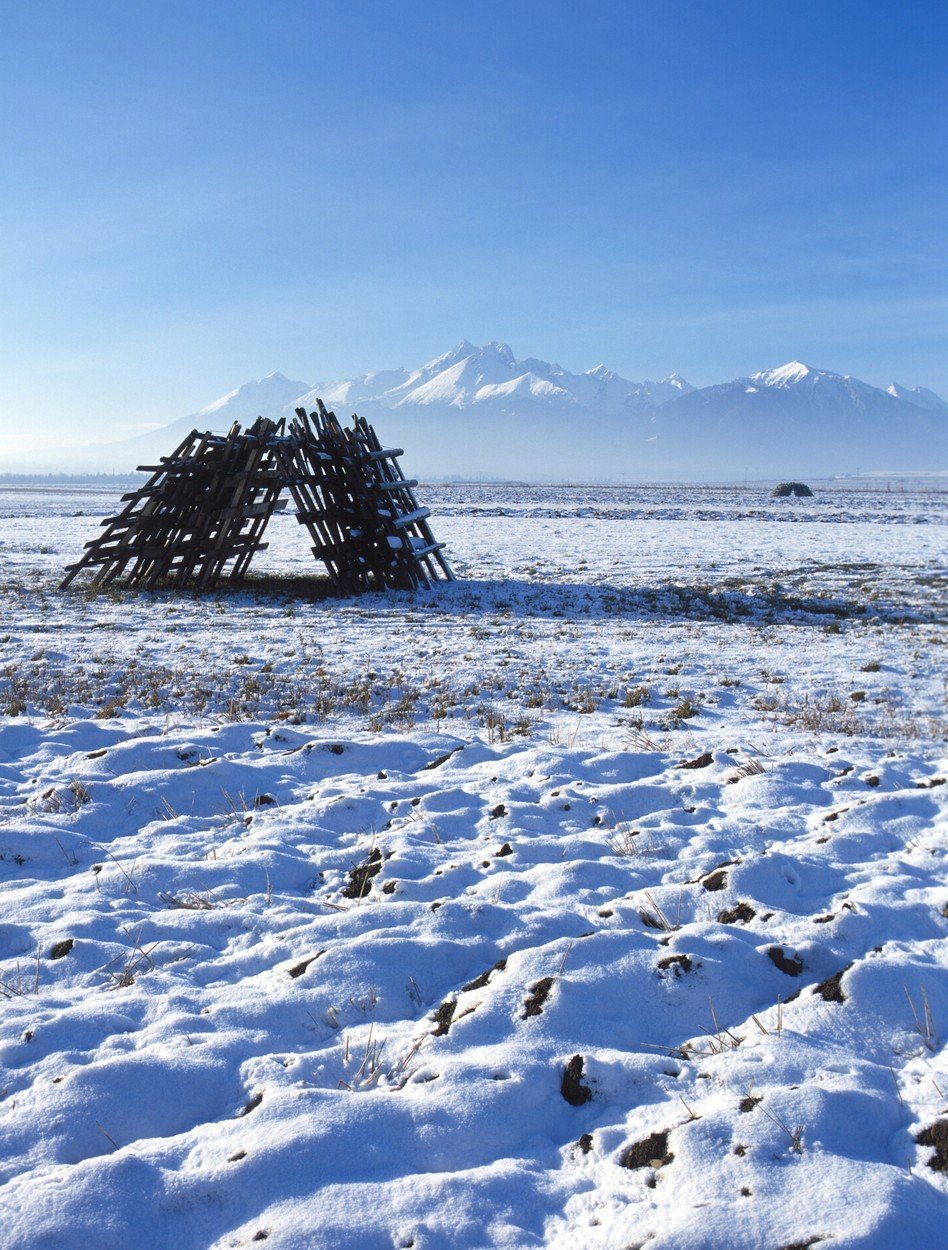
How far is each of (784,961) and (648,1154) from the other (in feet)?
4.79

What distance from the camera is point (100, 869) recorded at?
5086mm

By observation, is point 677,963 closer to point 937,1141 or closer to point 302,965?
point 937,1141

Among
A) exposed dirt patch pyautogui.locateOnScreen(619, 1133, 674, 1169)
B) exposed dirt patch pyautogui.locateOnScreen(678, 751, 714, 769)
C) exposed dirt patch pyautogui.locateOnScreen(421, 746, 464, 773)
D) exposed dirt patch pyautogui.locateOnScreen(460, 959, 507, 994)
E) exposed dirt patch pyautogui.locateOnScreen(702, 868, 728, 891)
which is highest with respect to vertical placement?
exposed dirt patch pyautogui.locateOnScreen(678, 751, 714, 769)

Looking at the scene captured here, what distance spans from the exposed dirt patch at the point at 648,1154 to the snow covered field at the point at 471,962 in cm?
1

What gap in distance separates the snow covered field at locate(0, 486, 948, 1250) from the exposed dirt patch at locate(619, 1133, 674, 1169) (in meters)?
0.01

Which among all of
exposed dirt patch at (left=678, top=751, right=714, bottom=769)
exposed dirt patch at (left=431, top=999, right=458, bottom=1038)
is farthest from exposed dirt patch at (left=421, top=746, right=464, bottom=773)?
exposed dirt patch at (left=431, top=999, right=458, bottom=1038)

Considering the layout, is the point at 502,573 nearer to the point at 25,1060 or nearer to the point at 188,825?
the point at 188,825

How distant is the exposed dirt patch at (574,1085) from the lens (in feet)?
10.5

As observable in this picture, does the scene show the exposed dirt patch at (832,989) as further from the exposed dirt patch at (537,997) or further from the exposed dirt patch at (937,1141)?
the exposed dirt patch at (537,997)

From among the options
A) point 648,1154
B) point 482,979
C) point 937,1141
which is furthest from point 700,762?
point 648,1154

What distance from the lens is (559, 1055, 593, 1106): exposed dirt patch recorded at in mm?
3207

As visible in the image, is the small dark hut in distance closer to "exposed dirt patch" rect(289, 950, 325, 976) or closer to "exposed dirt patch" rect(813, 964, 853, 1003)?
"exposed dirt patch" rect(813, 964, 853, 1003)

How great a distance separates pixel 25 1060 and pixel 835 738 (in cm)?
663

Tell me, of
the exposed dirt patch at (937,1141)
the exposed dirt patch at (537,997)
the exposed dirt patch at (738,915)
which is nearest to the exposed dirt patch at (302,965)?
the exposed dirt patch at (537,997)
